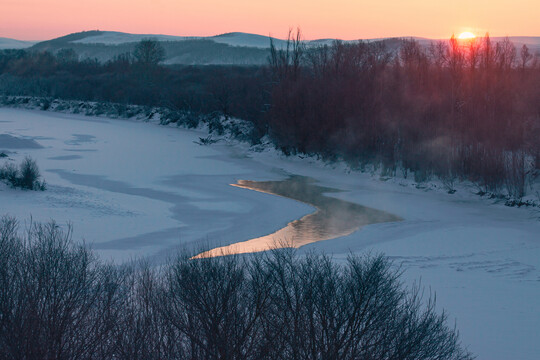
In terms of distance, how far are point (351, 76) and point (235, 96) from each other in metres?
16.5

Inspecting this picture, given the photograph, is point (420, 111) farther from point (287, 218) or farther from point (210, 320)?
point (210, 320)

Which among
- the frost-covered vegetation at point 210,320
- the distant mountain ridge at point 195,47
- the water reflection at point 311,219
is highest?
the distant mountain ridge at point 195,47

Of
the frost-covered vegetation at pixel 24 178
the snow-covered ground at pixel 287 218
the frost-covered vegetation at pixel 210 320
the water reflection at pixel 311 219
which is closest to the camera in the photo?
the frost-covered vegetation at pixel 210 320

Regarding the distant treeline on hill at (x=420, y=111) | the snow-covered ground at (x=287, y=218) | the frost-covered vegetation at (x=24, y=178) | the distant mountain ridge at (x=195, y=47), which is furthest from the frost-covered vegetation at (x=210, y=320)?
the distant mountain ridge at (x=195, y=47)

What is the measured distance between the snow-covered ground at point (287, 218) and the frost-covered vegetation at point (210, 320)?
2488 millimetres

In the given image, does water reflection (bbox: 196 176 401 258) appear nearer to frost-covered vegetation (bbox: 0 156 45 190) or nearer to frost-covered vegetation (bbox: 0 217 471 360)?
frost-covered vegetation (bbox: 0 217 471 360)

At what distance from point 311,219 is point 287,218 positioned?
624 mm

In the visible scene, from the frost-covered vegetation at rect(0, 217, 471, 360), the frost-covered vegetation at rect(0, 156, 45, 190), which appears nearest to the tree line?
the frost-covered vegetation at rect(0, 156, 45, 190)

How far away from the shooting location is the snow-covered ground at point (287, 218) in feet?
31.6

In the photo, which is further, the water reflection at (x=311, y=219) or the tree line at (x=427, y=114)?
the tree line at (x=427, y=114)

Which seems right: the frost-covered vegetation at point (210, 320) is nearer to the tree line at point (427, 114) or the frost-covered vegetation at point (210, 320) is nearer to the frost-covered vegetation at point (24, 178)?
the frost-covered vegetation at point (24, 178)

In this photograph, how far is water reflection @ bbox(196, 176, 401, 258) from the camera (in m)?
13.6

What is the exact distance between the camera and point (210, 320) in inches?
221

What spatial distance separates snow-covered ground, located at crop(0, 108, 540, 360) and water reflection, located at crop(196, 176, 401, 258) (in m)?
0.41
